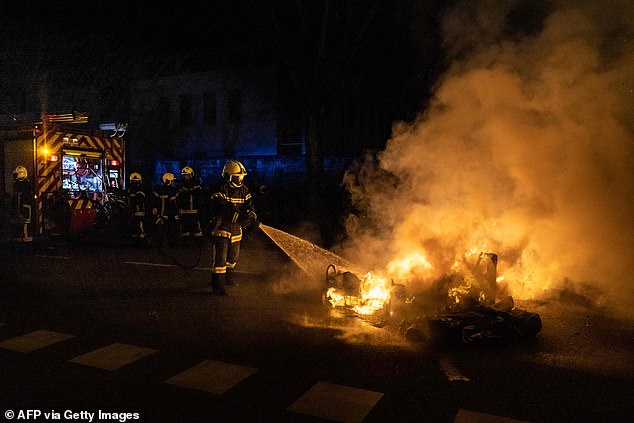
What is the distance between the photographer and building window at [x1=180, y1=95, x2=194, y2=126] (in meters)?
26.0

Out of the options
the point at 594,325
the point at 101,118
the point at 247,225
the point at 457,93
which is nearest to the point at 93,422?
the point at 247,225

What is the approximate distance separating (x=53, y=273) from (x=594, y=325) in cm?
810

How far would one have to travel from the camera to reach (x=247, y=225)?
767 cm

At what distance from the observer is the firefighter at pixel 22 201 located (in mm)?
12023

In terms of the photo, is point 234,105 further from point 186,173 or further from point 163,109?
point 186,173

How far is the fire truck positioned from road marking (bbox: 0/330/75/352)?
792cm

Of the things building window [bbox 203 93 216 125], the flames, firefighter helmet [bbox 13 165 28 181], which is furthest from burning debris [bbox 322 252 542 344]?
building window [bbox 203 93 216 125]

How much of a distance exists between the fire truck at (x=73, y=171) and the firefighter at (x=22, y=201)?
6.7 inches

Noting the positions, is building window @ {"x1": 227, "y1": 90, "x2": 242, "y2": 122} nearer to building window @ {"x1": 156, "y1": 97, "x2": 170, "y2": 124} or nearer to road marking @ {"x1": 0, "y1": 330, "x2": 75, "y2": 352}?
building window @ {"x1": 156, "y1": 97, "x2": 170, "y2": 124}

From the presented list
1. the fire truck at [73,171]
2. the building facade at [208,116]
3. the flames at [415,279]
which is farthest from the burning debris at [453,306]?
the building facade at [208,116]

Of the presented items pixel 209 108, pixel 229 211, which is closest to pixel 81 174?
pixel 229 211

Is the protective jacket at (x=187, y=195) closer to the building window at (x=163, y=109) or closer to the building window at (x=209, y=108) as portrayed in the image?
the building window at (x=209, y=108)

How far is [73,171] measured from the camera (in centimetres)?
1317

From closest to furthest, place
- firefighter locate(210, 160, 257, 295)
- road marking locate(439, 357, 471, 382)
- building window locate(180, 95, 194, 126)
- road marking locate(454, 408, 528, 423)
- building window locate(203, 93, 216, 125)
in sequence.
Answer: road marking locate(454, 408, 528, 423) < road marking locate(439, 357, 471, 382) < firefighter locate(210, 160, 257, 295) < building window locate(203, 93, 216, 125) < building window locate(180, 95, 194, 126)
